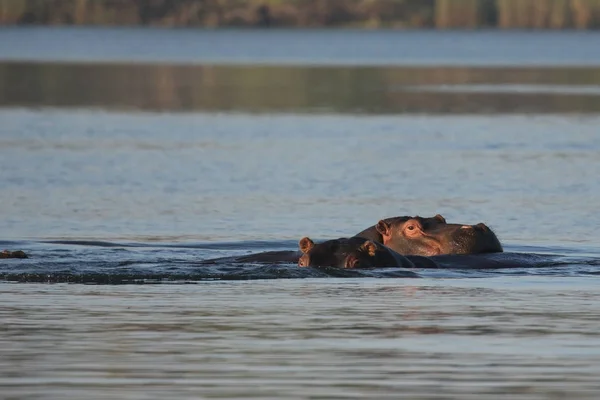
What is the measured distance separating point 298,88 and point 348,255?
54.9 m

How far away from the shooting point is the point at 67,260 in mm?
20812

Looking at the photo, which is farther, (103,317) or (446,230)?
(446,230)

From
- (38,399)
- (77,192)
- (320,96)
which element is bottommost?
(38,399)

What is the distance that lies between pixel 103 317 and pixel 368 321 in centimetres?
210

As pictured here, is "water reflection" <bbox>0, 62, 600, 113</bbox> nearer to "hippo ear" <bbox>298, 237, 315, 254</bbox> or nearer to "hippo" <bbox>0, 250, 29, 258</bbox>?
"hippo" <bbox>0, 250, 29, 258</bbox>

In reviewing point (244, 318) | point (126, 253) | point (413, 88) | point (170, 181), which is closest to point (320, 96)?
point (413, 88)

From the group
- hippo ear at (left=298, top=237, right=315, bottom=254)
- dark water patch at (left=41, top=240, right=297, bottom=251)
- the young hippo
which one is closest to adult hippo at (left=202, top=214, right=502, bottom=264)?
the young hippo

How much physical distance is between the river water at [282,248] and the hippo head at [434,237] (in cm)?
49

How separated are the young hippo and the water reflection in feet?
118

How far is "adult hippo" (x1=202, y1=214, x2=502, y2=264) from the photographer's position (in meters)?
20.4

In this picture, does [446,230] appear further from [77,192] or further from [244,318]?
[77,192]

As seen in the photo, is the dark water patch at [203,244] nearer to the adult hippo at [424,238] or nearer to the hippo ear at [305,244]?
the adult hippo at [424,238]

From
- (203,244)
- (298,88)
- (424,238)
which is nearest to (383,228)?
(424,238)

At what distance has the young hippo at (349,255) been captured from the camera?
1955 cm
